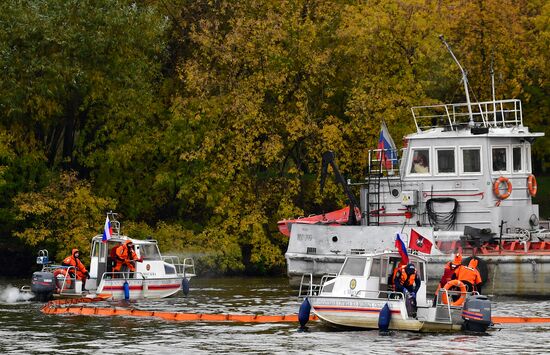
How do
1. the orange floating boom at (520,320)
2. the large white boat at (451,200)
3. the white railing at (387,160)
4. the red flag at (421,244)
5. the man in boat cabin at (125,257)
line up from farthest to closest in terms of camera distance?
the white railing at (387,160) < the large white boat at (451,200) < the man in boat cabin at (125,257) < the red flag at (421,244) < the orange floating boom at (520,320)

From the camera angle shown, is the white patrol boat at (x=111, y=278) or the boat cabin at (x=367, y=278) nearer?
the boat cabin at (x=367, y=278)

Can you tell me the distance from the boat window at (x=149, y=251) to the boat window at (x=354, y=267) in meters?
13.1

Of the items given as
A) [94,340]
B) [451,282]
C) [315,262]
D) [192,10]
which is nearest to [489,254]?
[315,262]

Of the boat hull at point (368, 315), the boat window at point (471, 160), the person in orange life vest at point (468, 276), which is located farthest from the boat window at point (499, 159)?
the boat hull at point (368, 315)

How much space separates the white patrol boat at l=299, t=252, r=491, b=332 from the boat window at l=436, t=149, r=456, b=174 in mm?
12385

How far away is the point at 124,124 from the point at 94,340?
27.9 m

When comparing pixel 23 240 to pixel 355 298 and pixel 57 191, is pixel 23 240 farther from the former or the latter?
pixel 355 298

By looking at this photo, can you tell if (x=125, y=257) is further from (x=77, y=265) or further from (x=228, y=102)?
(x=228, y=102)

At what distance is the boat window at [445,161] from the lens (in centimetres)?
4606

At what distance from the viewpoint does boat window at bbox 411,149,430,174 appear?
4644 centimetres

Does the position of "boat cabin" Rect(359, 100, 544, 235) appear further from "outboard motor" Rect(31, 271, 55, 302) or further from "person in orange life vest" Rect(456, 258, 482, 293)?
"outboard motor" Rect(31, 271, 55, 302)

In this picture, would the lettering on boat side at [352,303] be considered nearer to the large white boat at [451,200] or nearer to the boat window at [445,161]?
the large white boat at [451,200]

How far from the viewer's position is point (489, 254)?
43375 mm

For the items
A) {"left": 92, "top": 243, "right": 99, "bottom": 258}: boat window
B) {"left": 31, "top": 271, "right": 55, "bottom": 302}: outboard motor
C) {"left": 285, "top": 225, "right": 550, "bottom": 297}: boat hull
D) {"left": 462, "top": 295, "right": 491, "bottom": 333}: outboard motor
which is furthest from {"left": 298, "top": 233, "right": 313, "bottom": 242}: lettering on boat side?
{"left": 462, "top": 295, "right": 491, "bottom": 333}: outboard motor
